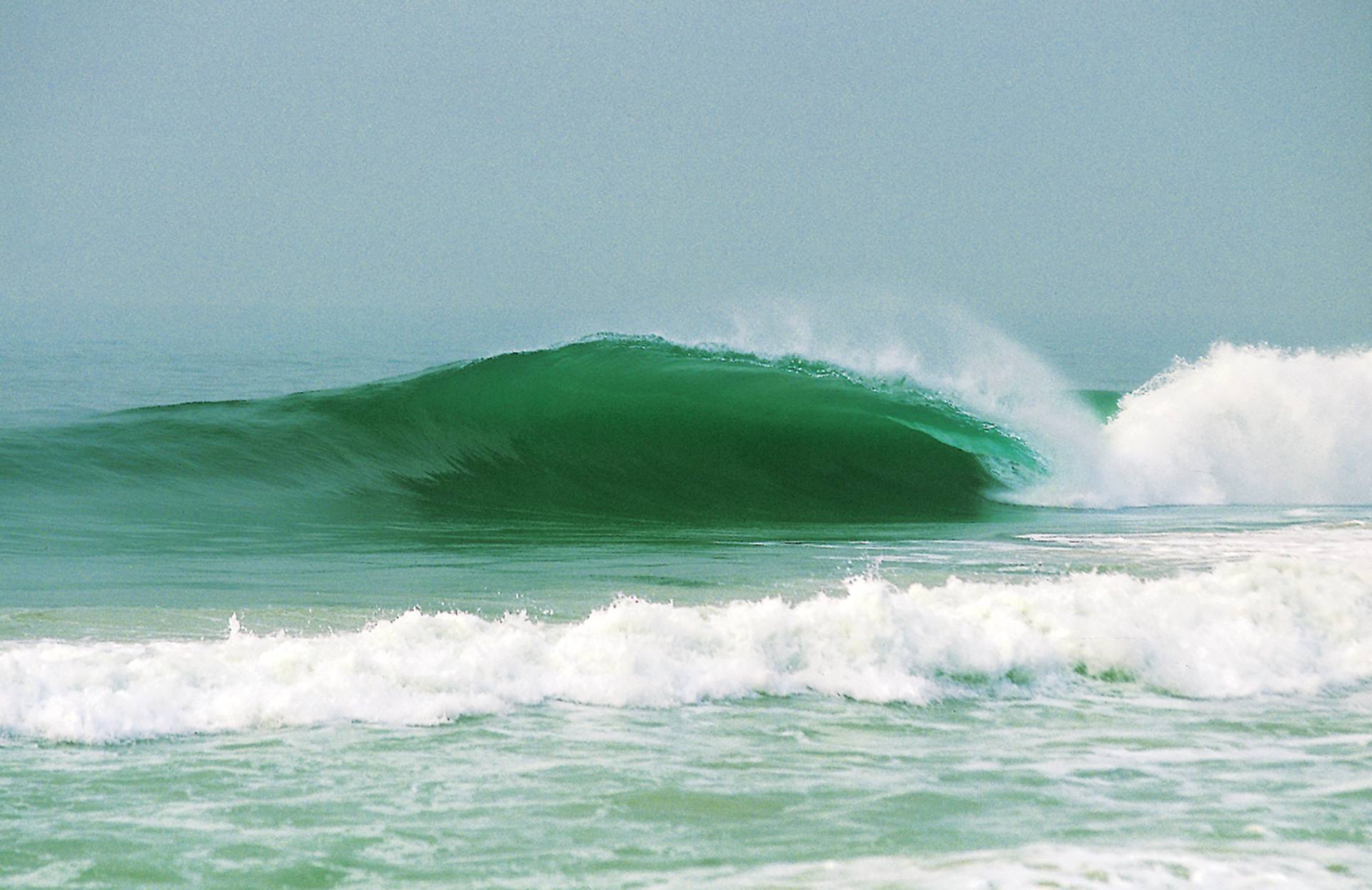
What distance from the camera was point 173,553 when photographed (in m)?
10.2

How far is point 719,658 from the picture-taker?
7.07 meters

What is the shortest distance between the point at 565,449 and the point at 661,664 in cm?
906

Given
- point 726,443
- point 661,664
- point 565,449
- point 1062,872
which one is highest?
point 726,443

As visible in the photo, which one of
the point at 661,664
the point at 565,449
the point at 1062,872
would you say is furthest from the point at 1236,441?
the point at 1062,872

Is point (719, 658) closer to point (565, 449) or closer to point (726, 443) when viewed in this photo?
point (565, 449)

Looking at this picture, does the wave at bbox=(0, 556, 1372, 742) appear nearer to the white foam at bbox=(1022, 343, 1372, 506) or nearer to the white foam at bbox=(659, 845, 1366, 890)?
the white foam at bbox=(659, 845, 1366, 890)

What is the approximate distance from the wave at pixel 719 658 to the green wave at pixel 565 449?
540cm

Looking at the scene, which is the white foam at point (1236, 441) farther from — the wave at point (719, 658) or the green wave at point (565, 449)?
the wave at point (719, 658)

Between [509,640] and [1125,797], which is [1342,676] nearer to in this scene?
[1125,797]

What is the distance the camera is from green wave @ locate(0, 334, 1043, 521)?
13492 millimetres

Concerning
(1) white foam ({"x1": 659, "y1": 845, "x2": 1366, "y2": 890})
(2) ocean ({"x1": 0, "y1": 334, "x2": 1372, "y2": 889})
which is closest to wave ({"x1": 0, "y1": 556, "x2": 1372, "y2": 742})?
(2) ocean ({"x1": 0, "y1": 334, "x2": 1372, "y2": 889})

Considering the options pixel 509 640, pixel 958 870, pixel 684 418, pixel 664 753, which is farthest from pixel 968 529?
pixel 958 870

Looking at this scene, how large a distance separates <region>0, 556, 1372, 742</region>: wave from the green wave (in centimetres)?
540

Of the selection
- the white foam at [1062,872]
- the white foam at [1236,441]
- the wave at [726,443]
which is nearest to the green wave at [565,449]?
the wave at [726,443]
